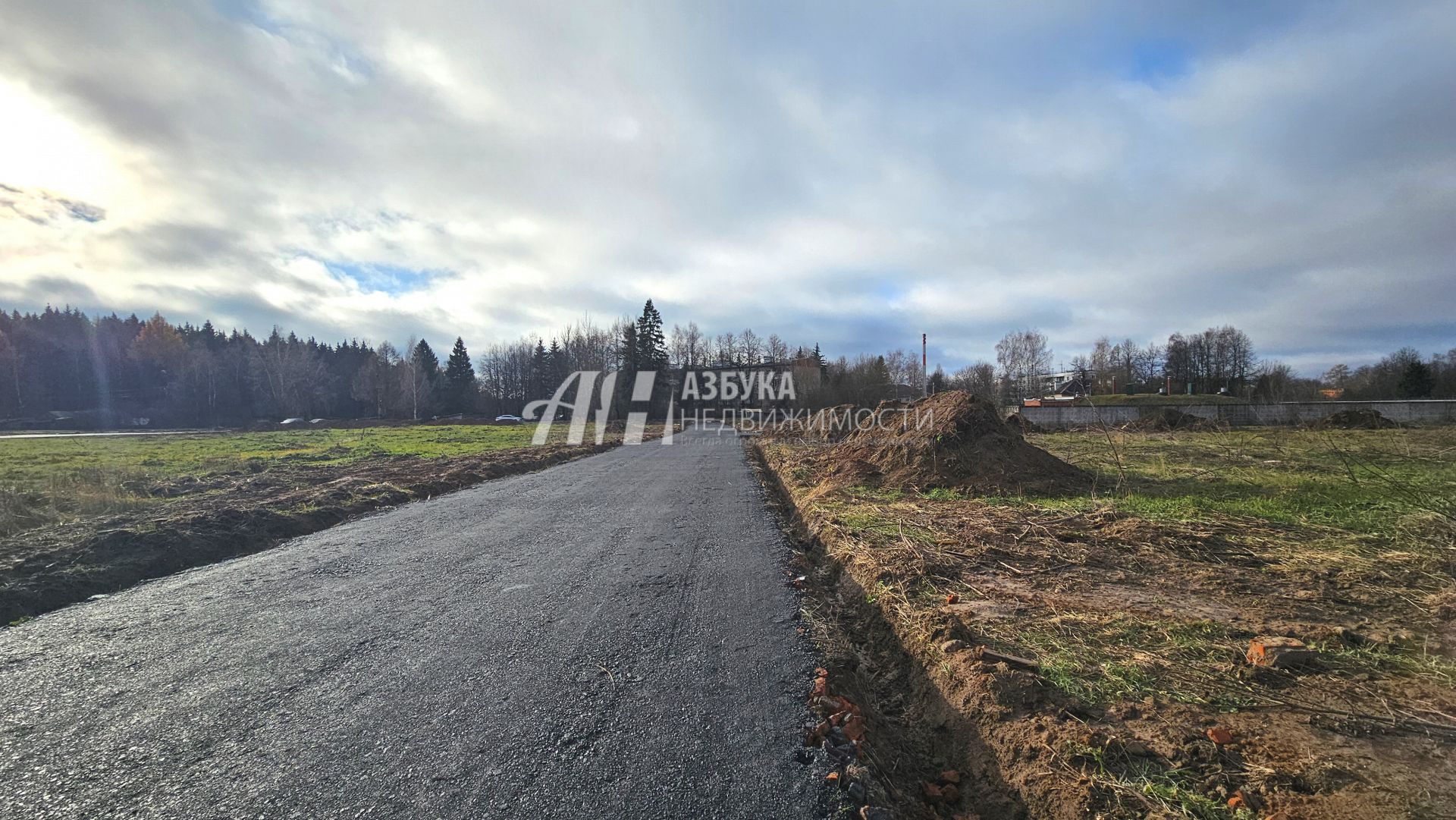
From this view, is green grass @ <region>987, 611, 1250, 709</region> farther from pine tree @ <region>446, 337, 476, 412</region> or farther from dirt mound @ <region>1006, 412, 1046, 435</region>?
pine tree @ <region>446, 337, 476, 412</region>

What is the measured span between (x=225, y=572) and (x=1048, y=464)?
44.0 feet

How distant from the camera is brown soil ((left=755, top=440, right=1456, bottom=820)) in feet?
8.09

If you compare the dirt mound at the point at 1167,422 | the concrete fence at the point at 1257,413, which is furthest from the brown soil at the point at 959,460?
the dirt mound at the point at 1167,422

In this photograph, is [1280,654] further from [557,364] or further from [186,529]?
[557,364]

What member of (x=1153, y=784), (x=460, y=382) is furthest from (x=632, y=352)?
(x=1153, y=784)

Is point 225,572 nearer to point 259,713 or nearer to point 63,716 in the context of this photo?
point 63,716

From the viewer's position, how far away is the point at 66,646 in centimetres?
408

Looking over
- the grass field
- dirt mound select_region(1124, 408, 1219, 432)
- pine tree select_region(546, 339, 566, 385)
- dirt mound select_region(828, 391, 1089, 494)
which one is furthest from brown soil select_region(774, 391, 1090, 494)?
pine tree select_region(546, 339, 566, 385)

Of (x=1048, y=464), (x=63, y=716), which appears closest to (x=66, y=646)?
(x=63, y=716)

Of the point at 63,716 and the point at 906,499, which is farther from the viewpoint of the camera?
the point at 906,499

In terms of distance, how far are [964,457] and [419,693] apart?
428 inches

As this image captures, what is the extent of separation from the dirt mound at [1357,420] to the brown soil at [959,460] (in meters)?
20.8

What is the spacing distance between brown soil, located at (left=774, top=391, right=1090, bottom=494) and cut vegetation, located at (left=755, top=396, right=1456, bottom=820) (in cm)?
191

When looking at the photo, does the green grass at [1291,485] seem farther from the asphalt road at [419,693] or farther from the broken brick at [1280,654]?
the asphalt road at [419,693]
